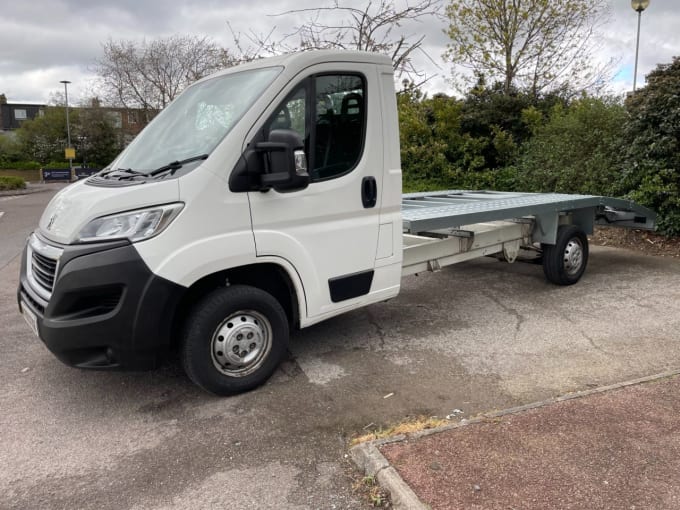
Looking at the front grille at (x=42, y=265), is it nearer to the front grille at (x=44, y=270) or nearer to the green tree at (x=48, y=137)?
the front grille at (x=44, y=270)

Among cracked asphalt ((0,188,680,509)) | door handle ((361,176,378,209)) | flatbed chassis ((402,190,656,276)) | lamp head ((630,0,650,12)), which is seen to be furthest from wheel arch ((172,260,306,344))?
lamp head ((630,0,650,12))

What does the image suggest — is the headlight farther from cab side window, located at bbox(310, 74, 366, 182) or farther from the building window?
the building window

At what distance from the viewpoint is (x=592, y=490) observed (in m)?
2.58

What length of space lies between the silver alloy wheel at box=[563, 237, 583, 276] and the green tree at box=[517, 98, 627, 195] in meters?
3.47

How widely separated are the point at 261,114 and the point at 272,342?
1589 millimetres

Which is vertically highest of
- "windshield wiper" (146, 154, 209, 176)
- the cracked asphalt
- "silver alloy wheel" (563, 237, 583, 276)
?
"windshield wiper" (146, 154, 209, 176)

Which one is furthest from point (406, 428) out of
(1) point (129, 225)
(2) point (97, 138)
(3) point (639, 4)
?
(2) point (97, 138)

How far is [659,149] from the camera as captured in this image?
8719 mm

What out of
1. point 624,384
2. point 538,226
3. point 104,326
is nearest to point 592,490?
point 624,384

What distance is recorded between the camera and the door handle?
416cm

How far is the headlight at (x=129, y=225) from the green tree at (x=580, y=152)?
8.71 meters

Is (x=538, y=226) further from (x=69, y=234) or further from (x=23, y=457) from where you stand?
(x=23, y=457)

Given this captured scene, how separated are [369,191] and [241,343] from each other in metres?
1.51

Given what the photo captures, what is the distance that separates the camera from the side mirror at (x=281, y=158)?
11.2 ft
